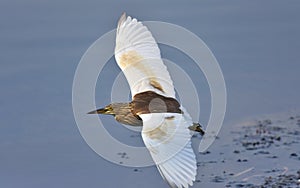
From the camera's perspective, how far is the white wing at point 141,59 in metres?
4.68

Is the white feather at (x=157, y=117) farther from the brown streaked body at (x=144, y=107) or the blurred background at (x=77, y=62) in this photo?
the blurred background at (x=77, y=62)

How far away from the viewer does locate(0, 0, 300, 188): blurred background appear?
510cm

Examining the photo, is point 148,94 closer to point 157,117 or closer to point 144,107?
point 144,107

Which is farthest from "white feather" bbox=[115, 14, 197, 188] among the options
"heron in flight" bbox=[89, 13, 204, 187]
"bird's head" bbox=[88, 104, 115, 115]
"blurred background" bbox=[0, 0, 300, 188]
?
A: "blurred background" bbox=[0, 0, 300, 188]

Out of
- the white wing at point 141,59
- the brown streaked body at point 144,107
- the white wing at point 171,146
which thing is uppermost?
the white wing at point 141,59

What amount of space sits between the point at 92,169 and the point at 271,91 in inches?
52.6

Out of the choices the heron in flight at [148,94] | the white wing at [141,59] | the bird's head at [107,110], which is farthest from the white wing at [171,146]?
the bird's head at [107,110]

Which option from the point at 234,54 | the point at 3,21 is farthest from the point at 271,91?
the point at 3,21

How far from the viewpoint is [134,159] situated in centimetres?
516

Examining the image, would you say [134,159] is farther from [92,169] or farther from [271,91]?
[271,91]

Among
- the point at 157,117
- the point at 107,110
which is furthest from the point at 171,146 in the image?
the point at 107,110

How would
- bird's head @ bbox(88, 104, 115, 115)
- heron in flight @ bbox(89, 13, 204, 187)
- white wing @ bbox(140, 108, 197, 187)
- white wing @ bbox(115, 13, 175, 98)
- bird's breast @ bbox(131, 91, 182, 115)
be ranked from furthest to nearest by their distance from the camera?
bird's head @ bbox(88, 104, 115, 115) → white wing @ bbox(115, 13, 175, 98) → bird's breast @ bbox(131, 91, 182, 115) → heron in flight @ bbox(89, 13, 204, 187) → white wing @ bbox(140, 108, 197, 187)

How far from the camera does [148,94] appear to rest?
4.70 m

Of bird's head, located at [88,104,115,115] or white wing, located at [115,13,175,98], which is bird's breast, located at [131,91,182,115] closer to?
white wing, located at [115,13,175,98]
